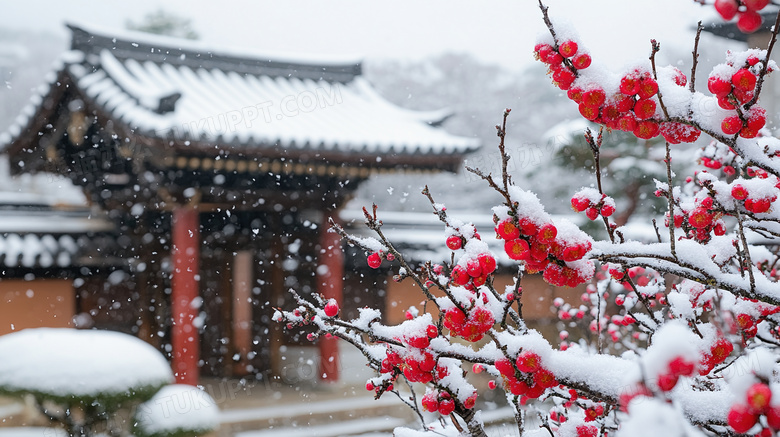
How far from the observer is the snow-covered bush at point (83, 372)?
11.6 ft

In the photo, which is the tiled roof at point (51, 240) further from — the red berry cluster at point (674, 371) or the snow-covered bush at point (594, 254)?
the red berry cluster at point (674, 371)

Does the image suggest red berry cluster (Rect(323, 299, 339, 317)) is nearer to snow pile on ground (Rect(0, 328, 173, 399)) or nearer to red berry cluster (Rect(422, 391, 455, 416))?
red berry cluster (Rect(422, 391, 455, 416))

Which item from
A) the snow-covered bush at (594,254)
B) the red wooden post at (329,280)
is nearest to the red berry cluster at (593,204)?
the snow-covered bush at (594,254)

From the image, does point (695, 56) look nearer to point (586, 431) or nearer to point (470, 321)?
point (470, 321)

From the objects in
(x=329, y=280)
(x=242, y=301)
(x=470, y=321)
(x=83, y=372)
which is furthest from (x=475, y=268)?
(x=242, y=301)

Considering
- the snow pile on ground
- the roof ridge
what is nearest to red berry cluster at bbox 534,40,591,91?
the snow pile on ground

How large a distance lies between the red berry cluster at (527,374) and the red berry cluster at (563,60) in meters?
0.44

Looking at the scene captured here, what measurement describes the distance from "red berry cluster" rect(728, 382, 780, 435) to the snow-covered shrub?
3.76 meters

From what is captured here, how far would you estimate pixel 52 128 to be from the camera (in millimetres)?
5738

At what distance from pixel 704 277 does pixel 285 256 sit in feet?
18.3

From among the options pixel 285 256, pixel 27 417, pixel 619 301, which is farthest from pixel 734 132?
pixel 27 417

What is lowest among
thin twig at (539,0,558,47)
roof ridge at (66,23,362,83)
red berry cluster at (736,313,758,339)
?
red berry cluster at (736,313,758,339)

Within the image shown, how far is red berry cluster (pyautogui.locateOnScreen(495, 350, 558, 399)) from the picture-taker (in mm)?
979

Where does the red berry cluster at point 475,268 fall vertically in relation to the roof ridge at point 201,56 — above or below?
below
